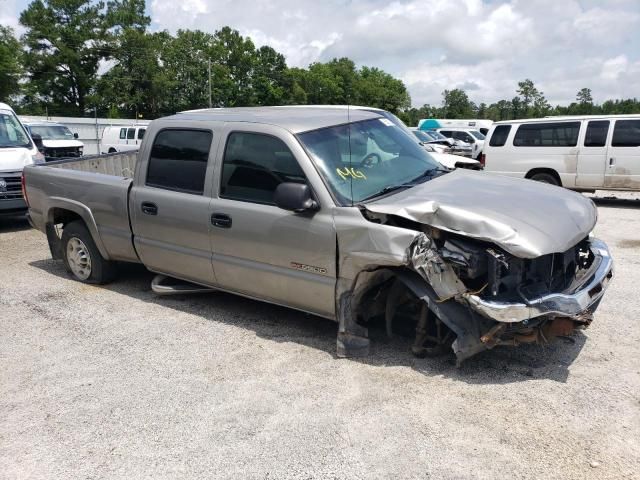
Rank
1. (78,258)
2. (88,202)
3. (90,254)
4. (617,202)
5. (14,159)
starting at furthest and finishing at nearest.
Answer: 1. (617,202)
2. (14,159)
3. (78,258)
4. (90,254)
5. (88,202)

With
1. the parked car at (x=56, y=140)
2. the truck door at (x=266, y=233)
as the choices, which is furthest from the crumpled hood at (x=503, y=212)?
the parked car at (x=56, y=140)

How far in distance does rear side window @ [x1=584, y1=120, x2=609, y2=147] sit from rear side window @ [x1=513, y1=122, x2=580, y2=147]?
0.69 feet

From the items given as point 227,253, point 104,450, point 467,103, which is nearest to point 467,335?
point 227,253

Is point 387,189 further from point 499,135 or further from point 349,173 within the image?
point 499,135

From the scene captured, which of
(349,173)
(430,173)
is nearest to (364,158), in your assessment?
(349,173)

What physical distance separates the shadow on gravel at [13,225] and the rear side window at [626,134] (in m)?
11.6

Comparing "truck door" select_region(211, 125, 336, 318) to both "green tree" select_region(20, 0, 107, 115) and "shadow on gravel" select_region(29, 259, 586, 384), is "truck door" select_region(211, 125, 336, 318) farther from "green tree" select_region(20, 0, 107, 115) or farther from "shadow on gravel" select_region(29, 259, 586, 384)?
"green tree" select_region(20, 0, 107, 115)

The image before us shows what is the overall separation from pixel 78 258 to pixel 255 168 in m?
2.90

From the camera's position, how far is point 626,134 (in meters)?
11.1

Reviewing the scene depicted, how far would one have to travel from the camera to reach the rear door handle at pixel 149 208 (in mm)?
5035

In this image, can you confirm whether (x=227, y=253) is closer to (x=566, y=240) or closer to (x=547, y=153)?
(x=566, y=240)

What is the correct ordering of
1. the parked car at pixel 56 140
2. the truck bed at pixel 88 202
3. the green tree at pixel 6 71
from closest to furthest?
the truck bed at pixel 88 202 → the parked car at pixel 56 140 → the green tree at pixel 6 71

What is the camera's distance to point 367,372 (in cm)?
394

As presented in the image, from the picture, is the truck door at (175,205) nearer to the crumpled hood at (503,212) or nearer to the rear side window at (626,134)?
the crumpled hood at (503,212)
